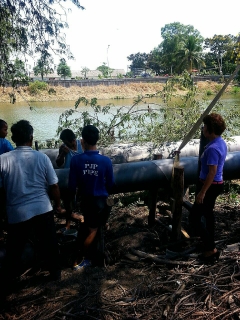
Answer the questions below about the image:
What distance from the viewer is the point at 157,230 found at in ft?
15.4

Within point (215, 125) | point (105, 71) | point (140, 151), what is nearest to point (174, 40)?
point (105, 71)

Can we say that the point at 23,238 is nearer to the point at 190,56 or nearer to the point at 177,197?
the point at 177,197

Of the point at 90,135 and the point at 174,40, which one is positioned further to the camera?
the point at 174,40

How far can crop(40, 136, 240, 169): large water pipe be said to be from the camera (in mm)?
7326

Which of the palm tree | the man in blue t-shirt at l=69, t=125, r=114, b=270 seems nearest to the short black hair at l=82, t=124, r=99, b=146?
the man in blue t-shirt at l=69, t=125, r=114, b=270

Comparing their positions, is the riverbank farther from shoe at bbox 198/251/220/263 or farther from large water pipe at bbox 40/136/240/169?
shoe at bbox 198/251/220/263

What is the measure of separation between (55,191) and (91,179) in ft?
1.38

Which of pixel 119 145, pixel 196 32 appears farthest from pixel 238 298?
pixel 196 32

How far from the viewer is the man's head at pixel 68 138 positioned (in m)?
4.57

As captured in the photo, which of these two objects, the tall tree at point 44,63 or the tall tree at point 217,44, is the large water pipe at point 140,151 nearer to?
the tall tree at point 44,63

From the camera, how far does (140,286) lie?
3258 millimetres

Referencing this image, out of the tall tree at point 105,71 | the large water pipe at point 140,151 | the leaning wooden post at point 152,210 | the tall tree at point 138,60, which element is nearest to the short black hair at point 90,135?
the leaning wooden post at point 152,210

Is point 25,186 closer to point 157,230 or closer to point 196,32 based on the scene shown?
point 157,230

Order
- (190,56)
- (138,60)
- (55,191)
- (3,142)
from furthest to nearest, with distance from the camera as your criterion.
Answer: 1. (138,60)
2. (190,56)
3. (3,142)
4. (55,191)
